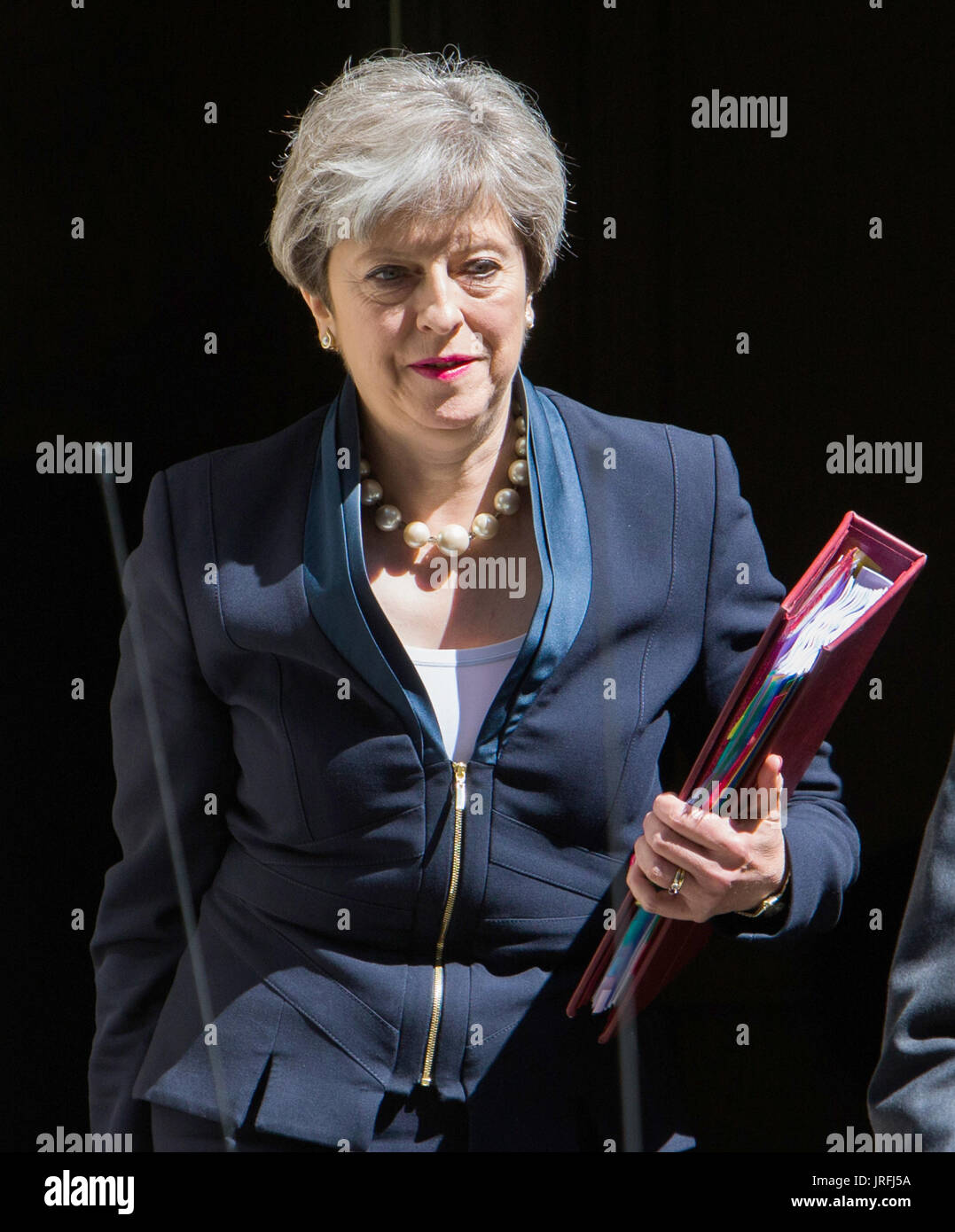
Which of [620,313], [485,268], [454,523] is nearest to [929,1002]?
[454,523]

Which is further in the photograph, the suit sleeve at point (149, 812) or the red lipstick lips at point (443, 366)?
the suit sleeve at point (149, 812)

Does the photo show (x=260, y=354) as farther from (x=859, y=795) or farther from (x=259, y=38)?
(x=859, y=795)

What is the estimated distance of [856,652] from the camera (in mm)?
1655

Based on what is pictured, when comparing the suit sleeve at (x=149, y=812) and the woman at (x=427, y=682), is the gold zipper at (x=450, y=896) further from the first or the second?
the suit sleeve at (x=149, y=812)

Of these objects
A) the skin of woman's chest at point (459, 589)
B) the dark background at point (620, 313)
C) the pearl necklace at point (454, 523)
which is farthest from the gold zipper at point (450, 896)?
the dark background at point (620, 313)

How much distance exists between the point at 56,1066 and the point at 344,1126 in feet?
3.43

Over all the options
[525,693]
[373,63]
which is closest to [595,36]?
[373,63]

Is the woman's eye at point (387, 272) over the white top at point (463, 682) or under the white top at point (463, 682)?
over

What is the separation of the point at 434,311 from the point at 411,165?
167 mm

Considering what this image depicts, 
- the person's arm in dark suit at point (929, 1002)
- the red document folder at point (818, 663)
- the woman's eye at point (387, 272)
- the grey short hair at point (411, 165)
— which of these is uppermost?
the grey short hair at point (411, 165)

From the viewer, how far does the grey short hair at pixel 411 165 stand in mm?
1820

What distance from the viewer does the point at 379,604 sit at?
1.86 meters

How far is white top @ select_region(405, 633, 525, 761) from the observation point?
6.20 feet

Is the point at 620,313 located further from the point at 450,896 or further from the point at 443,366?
the point at 450,896
